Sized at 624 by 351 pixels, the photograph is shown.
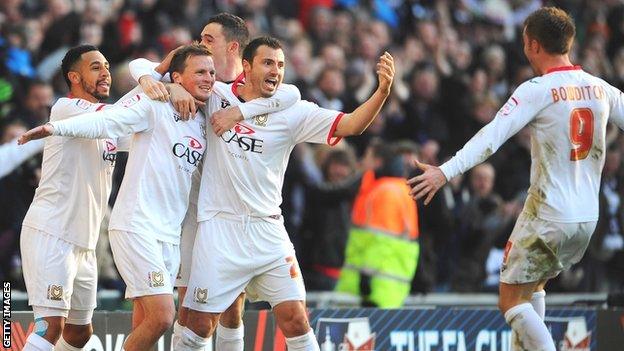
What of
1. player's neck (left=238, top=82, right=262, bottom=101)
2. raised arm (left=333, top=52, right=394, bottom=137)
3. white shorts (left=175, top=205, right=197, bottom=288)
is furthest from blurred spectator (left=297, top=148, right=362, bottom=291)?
raised arm (left=333, top=52, right=394, bottom=137)

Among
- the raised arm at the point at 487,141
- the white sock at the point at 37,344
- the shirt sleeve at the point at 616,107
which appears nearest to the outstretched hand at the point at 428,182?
the raised arm at the point at 487,141

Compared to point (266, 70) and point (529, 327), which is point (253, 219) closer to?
point (266, 70)

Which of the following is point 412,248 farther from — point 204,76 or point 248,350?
point 204,76

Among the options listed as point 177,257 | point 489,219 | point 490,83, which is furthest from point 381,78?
point 490,83

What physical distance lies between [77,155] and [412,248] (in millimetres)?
4310

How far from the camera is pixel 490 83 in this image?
18.6m

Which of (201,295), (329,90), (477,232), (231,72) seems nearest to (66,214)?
(201,295)

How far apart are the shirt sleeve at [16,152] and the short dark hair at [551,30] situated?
3.70m

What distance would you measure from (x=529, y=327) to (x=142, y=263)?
9.03ft

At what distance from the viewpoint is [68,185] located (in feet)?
31.3

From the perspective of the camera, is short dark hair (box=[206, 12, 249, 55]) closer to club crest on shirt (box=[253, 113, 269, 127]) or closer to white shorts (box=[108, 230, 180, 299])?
club crest on shirt (box=[253, 113, 269, 127])

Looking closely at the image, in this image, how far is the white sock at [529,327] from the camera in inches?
374

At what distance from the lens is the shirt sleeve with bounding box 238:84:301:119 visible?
9422mm

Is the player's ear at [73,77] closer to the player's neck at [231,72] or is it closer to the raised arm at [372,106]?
the player's neck at [231,72]
